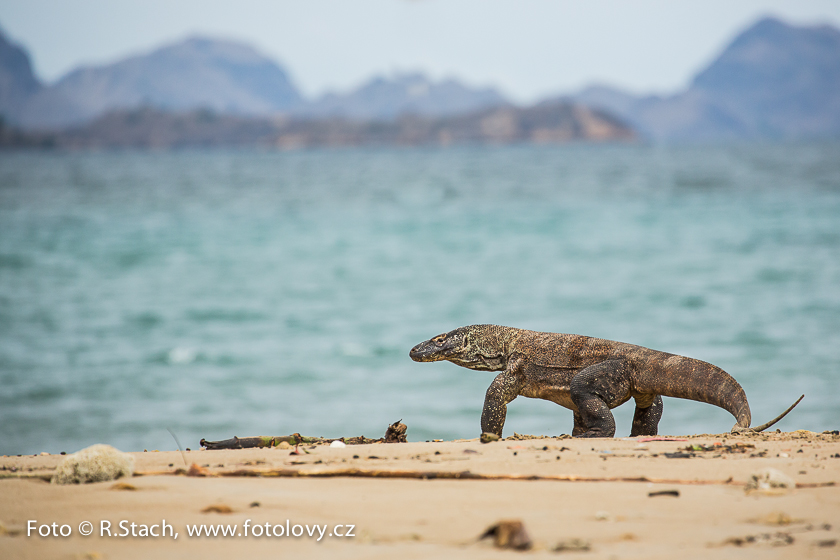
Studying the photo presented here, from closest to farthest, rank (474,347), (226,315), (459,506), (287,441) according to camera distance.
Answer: (459,506) < (287,441) < (474,347) < (226,315)

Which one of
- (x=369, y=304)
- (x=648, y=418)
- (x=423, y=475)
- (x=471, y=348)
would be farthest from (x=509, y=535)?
(x=369, y=304)

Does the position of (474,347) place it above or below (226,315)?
below

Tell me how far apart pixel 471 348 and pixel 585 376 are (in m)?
1.15

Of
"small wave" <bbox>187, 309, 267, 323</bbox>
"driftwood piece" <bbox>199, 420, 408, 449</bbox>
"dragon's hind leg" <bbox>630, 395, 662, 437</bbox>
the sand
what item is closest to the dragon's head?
"driftwood piece" <bbox>199, 420, 408, 449</bbox>

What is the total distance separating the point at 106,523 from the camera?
3.77m

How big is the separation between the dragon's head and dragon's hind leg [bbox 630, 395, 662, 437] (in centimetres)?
118

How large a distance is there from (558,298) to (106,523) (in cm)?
2201

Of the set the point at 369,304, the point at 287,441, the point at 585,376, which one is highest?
the point at 369,304

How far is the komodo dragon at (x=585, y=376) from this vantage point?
6.16m

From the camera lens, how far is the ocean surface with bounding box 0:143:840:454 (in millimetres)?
15086

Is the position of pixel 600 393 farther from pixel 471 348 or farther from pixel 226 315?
pixel 226 315

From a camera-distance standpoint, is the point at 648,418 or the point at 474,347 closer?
the point at 648,418

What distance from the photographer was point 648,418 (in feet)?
22.1

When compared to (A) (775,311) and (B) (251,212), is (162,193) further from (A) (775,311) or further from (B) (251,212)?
(A) (775,311)
